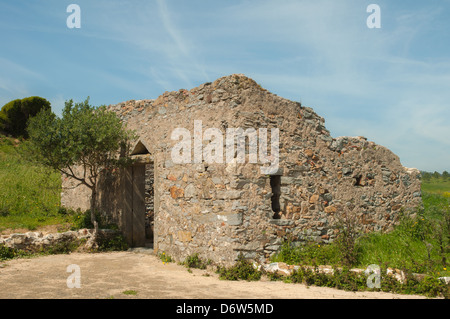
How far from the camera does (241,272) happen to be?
249 inches

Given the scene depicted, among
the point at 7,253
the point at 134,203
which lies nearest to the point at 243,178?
the point at 134,203

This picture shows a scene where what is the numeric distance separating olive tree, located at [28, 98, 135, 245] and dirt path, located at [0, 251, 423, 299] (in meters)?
2.13

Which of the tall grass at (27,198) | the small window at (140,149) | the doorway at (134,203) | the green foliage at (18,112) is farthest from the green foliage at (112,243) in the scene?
the green foliage at (18,112)

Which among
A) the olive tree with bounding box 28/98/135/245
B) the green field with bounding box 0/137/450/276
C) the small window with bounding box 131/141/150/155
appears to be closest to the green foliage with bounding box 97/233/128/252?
the olive tree with bounding box 28/98/135/245

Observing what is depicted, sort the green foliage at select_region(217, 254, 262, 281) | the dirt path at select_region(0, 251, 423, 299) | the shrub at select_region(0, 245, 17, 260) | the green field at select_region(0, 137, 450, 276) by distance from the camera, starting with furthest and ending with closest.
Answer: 1. the shrub at select_region(0, 245, 17, 260)
2. the green field at select_region(0, 137, 450, 276)
3. the green foliage at select_region(217, 254, 262, 281)
4. the dirt path at select_region(0, 251, 423, 299)

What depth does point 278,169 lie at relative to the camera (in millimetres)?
7324

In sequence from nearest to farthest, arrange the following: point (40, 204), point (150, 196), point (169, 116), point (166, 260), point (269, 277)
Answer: point (269, 277) < point (166, 260) < point (169, 116) < point (40, 204) < point (150, 196)

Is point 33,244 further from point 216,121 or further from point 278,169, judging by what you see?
point 278,169

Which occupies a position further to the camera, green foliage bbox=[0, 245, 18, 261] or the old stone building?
green foliage bbox=[0, 245, 18, 261]

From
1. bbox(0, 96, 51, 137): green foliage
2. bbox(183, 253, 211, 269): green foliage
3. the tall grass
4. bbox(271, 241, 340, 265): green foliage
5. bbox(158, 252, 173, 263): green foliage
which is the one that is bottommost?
bbox(158, 252, 173, 263): green foliage

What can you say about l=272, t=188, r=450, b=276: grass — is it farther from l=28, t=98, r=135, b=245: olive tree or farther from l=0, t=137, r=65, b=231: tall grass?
l=0, t=137, r=65, b=231: tall grass

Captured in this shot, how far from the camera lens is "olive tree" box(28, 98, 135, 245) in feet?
28.3
